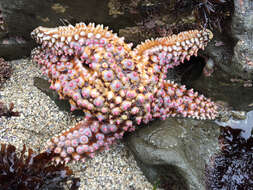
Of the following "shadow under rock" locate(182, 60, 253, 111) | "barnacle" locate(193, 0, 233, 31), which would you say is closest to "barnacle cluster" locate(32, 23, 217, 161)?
"barnacle" locate(193, 0, 233, 31)

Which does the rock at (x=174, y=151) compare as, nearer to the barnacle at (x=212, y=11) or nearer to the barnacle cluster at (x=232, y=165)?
the barnacle cluster at (x=232, y=165)

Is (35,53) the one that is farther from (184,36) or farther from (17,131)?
(184,36)

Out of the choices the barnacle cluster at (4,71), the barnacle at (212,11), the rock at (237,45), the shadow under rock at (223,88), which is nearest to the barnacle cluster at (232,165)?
the shadow under rock at (223,88)

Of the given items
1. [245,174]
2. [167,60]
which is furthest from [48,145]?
[245,174]

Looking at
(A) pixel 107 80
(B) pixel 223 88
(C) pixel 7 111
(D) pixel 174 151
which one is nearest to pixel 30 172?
(C) pixel 7 111

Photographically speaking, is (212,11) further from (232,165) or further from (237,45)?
(232,165)
